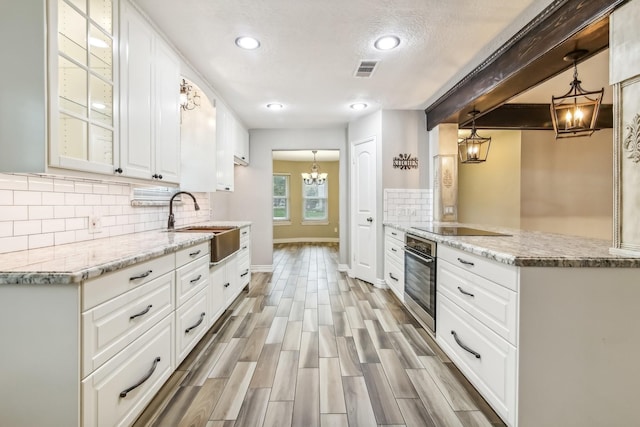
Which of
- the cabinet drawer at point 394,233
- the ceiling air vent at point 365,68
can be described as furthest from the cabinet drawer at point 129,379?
the ceiling air vent at point 365,68

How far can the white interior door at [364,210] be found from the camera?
4238 millimetres

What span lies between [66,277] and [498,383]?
1993mm

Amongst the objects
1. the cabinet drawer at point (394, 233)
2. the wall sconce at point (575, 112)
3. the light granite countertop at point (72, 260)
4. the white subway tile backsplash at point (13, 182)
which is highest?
the wall sconce at point (575, 112)

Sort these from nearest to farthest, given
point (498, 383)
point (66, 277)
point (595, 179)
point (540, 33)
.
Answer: point (66, 277)
point (498, 383)
point (540, 33)
point (595, 179)

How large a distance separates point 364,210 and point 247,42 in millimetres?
2736

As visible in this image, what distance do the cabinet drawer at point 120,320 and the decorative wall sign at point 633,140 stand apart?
243 cm

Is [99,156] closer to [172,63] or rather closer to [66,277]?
[66,277]

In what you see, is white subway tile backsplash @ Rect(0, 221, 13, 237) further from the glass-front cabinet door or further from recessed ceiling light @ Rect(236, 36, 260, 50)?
recessed ceiling light @ Rect(236, 36, 260, 50)

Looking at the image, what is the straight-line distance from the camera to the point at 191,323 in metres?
2.11

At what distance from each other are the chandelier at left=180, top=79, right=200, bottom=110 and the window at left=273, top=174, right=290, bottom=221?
5626mm

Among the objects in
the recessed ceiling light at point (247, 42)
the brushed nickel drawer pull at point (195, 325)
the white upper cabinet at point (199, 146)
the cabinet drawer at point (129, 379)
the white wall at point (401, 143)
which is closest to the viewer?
the cabinet drawer at point (129, 379)

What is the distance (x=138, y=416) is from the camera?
1.54m

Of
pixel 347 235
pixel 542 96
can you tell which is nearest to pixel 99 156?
pixel 347 235

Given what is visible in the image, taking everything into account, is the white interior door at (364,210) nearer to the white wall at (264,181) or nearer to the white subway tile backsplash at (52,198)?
the white wall at (264,181)
